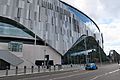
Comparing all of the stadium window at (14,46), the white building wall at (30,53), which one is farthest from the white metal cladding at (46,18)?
the stadium window at (14,46)

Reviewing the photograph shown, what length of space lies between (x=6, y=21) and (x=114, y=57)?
9893 centimetres

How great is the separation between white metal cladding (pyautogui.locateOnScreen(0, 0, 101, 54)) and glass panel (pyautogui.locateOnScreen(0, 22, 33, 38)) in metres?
2.77

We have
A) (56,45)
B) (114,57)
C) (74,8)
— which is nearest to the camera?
(56,45)

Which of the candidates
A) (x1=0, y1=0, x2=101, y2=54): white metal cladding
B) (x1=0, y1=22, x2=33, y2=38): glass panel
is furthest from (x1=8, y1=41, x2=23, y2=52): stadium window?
(x1=0, y1=0, x2=101, y2=54): white metal cladding

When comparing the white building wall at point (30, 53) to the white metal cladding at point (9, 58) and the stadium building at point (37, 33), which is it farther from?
the white metal cladding at point (9, 58)

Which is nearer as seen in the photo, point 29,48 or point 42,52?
point 29,48

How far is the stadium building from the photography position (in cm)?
5594

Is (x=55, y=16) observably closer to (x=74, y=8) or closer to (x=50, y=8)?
(x=50, y=8)

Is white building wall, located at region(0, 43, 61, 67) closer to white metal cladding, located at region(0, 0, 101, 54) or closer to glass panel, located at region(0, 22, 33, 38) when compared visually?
white metal cladding, located at region(0, 0, 101, 54)

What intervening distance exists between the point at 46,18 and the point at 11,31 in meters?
15.8

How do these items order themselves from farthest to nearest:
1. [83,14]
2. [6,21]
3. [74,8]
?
1. [83,14]
2. [74,8]
3. [6,21]

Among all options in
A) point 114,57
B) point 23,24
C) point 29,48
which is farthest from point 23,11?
point 114,57

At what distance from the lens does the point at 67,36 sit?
78812 mm

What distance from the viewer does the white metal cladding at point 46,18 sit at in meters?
60.8
